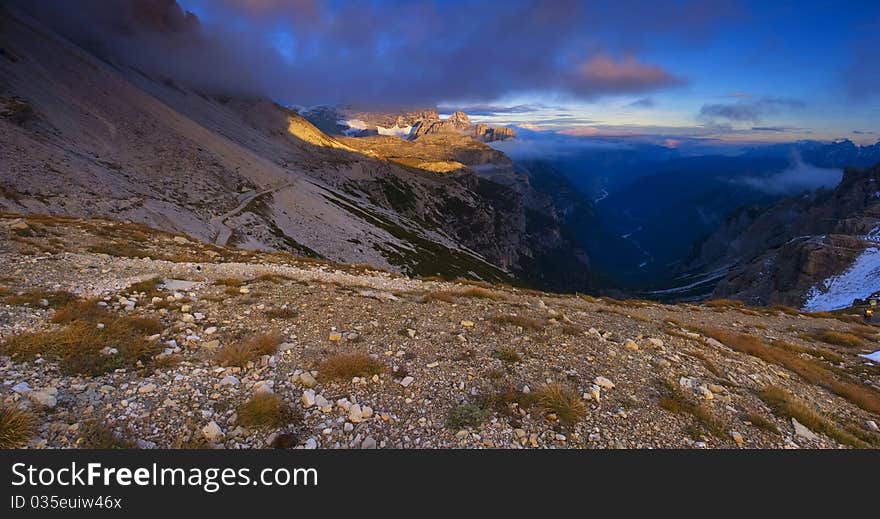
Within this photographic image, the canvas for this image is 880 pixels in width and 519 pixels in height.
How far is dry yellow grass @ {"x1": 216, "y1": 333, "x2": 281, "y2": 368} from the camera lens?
948cm

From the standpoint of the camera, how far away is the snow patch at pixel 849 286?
273 ft

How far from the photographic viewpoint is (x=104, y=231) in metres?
25.1

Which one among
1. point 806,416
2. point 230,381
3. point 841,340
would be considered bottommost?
point 841,340

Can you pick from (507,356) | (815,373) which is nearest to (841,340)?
(815,373)

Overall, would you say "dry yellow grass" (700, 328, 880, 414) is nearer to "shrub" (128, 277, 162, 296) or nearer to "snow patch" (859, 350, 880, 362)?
"snow patch" (859, 350, 880, 362)

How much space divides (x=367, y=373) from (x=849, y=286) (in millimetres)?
128197

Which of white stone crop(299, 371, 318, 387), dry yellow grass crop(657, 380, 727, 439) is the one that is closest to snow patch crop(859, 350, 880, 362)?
dry yellow grass crop(657, 380, 727, 439)

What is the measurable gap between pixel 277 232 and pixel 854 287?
128096 mm

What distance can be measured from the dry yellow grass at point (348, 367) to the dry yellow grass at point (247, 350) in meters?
1.67

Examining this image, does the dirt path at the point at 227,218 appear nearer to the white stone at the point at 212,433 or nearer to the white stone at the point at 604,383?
the white stone at the point at 212,433

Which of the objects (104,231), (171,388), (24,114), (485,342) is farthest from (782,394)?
(24,114)

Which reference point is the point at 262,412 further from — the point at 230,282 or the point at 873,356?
the point at 873,356

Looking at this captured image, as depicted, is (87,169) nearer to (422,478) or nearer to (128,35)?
(422,478)

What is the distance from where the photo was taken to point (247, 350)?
995cm
